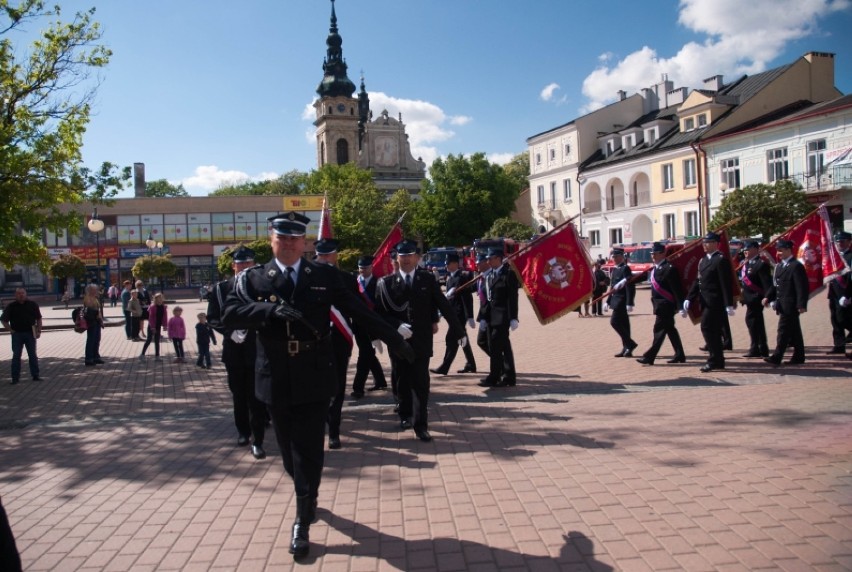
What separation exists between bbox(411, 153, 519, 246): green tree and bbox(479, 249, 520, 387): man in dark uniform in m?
58.1

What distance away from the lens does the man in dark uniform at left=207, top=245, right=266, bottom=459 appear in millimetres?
6660

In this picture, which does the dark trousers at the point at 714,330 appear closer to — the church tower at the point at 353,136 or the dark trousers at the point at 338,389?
the dark trousers at the point at 338,389

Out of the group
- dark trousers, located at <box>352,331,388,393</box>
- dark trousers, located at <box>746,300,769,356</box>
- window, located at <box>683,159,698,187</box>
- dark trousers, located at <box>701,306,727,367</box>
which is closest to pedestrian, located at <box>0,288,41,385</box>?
dark trousers, located at <box>352,331,388,393</box>

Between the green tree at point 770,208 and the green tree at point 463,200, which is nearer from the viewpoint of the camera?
the green tree at point 770,208

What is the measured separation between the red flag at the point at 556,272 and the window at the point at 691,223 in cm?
3574

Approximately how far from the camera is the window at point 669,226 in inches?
1785

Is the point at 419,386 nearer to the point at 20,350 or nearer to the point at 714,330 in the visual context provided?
the point at 714,330

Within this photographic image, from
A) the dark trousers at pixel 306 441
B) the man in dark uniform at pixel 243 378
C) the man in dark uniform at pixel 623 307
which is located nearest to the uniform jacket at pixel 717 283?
the man in dark uniform at pixel 623 307

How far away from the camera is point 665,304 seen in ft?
36.6

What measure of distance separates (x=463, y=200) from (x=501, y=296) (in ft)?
192

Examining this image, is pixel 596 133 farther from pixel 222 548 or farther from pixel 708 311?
pixel 222 548

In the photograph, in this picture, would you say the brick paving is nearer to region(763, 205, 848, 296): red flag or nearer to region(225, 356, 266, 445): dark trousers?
region(225, 356, 266, 445): dark trousers

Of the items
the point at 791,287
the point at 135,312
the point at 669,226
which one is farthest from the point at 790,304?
the point at 669,226

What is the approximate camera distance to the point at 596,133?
2130 inches
